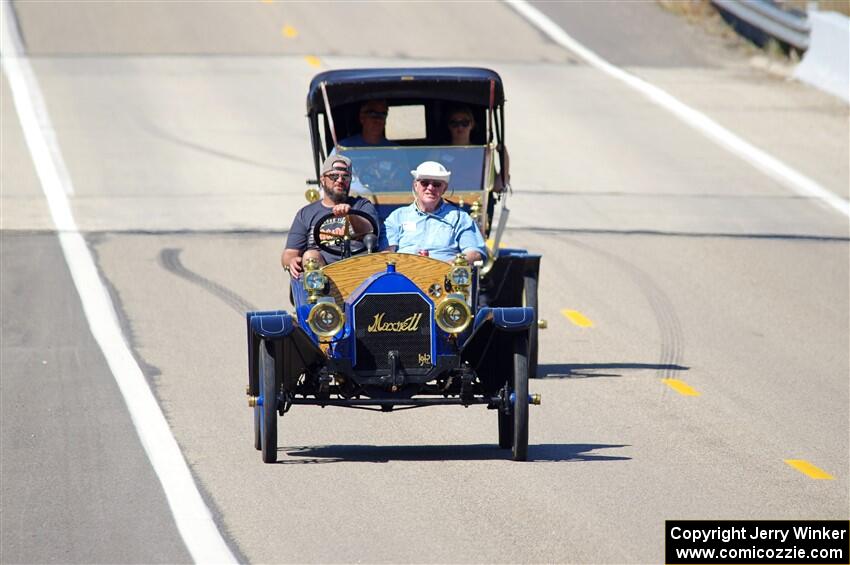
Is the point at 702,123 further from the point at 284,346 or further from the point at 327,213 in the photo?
the point at 284,346

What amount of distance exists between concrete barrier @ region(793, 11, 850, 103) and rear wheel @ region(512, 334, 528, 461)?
20.2m

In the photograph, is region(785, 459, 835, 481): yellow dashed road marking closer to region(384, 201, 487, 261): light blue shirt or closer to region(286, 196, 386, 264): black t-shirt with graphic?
region(384, 201, 487, 261): light blue shirt

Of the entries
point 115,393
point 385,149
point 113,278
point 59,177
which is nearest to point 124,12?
point 59,177

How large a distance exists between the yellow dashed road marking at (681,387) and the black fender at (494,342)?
305cm

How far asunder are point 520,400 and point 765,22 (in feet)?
78.8

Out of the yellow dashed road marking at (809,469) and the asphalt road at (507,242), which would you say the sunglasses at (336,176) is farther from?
the yellow dashed road marking at (809,469)

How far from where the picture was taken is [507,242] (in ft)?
68.5

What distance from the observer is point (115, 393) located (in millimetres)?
12852

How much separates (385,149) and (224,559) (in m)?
7.58

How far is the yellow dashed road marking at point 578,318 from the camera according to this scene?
16766 millimetres

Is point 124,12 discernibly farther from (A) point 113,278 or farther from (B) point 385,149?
(B) point 385,149

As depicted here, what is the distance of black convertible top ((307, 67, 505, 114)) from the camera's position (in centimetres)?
1583

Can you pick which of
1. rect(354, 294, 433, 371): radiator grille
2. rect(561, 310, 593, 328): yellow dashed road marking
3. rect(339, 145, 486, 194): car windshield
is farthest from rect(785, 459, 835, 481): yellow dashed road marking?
rect(561, 310, 593, 328): yellow dashed road marking

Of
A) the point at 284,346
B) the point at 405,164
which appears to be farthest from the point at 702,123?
the point at 284,346
